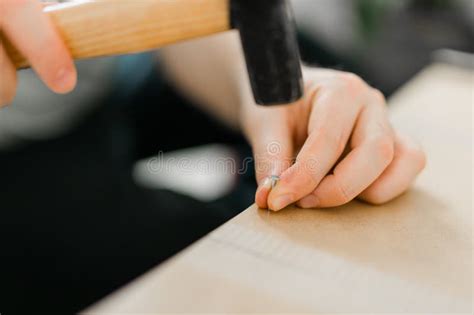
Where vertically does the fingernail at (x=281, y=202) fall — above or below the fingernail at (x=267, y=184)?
below

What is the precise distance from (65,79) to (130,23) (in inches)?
3.4

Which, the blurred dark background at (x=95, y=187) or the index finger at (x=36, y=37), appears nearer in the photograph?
the index finger at (x=36, y=37)

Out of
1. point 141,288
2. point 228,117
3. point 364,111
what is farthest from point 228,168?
point 141,288

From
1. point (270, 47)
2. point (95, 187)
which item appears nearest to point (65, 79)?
point (270, 47)

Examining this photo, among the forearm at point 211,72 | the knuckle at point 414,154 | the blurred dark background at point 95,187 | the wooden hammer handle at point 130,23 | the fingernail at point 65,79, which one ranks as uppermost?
the wooden hammer handle at point 130,23

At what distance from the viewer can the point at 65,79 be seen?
0.50 meters

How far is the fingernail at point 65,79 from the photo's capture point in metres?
0.50

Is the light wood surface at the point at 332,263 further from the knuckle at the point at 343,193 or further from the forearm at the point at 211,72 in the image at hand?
the forearm at the point at 211,72

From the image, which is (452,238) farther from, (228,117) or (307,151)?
(228,117)

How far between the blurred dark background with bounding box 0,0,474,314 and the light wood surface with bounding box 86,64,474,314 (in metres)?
0.30

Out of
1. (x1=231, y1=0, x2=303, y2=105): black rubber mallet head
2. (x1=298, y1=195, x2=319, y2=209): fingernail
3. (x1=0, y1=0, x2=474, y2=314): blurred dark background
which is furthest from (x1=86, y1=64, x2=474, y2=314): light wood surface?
(x1=0, y1=0, x2=474, y2=314): blurred dark background

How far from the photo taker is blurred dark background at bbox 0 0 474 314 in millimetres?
884

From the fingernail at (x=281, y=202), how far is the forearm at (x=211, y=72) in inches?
14.2

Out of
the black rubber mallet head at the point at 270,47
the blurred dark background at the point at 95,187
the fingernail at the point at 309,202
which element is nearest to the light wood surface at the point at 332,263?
the fingernail at the point at 309,202
